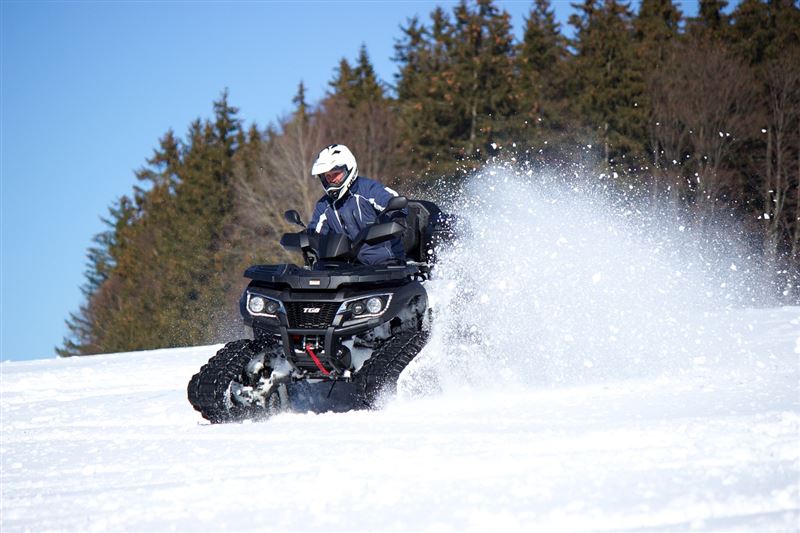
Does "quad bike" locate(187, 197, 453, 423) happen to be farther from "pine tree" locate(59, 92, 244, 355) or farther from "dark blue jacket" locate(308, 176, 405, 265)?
"pine tree" locate(59, 92, 244, 355)

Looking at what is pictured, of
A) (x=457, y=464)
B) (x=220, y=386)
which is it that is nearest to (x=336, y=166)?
(x=220, y=386)

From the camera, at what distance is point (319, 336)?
25.6 ft

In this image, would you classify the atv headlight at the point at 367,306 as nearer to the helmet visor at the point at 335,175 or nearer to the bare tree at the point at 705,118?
the helmet visor at the point at 335,175

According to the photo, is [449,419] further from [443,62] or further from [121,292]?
[121,292]

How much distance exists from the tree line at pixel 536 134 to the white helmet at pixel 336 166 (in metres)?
16.6

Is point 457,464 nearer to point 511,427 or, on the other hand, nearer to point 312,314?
point 511,427

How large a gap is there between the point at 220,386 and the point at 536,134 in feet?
97.3

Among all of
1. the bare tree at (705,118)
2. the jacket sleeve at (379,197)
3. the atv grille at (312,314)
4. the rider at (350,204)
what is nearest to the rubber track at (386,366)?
the atv grille at (312,314)

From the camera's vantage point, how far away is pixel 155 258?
2279 inches

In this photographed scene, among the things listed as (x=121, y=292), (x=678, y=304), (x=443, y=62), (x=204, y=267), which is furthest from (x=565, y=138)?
(x=121, y=292)

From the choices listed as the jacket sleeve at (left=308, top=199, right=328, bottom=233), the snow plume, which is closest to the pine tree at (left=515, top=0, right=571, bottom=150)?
the snow plume

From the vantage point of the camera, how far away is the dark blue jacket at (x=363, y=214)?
8.71 meters

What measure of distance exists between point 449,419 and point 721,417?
5.68 ft

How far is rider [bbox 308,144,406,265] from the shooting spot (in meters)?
8.66
